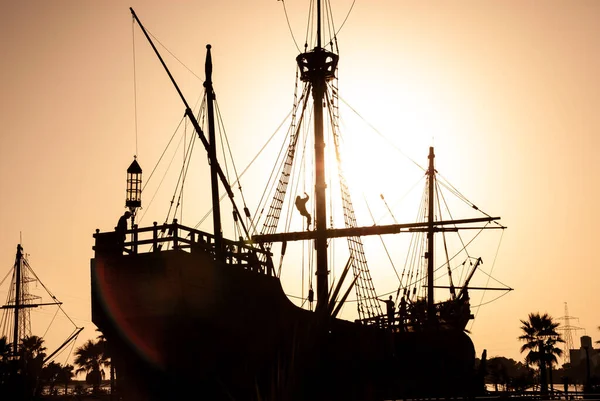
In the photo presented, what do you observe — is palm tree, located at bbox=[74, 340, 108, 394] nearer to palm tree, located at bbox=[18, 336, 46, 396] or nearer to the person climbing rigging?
palm tree, located at bbox=[18, 336, 46, 396]

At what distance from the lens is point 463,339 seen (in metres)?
49.7

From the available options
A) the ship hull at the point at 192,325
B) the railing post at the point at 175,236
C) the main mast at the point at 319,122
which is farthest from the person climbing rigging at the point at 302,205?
the railing post at the point at 175,236

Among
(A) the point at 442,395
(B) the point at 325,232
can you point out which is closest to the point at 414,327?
(A) the point at 442,395

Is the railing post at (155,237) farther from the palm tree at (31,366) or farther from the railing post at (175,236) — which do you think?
the palm tree at (31,366)

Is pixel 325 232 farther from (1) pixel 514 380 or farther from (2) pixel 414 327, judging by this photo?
(1) pixel 514 380

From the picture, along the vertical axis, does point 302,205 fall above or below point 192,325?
above

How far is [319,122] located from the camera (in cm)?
4631

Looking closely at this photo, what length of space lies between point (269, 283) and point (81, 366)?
2305 inches

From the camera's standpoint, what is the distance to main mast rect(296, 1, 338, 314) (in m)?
43.0

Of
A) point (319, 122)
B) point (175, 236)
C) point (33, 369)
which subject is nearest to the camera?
point (175, 236)

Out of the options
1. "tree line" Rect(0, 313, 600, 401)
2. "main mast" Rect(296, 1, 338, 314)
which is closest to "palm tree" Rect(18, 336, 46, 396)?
"tree line" Rect(0, 313, 600, 401)

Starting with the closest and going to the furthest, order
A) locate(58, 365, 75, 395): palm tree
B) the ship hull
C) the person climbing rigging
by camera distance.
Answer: the ship hull → the person climbing rigging → locate(58, 365, 75, 395): palm tree

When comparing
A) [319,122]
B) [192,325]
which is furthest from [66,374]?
[192,325]

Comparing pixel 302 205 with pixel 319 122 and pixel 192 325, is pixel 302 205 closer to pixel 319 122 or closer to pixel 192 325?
pixel 319 122
